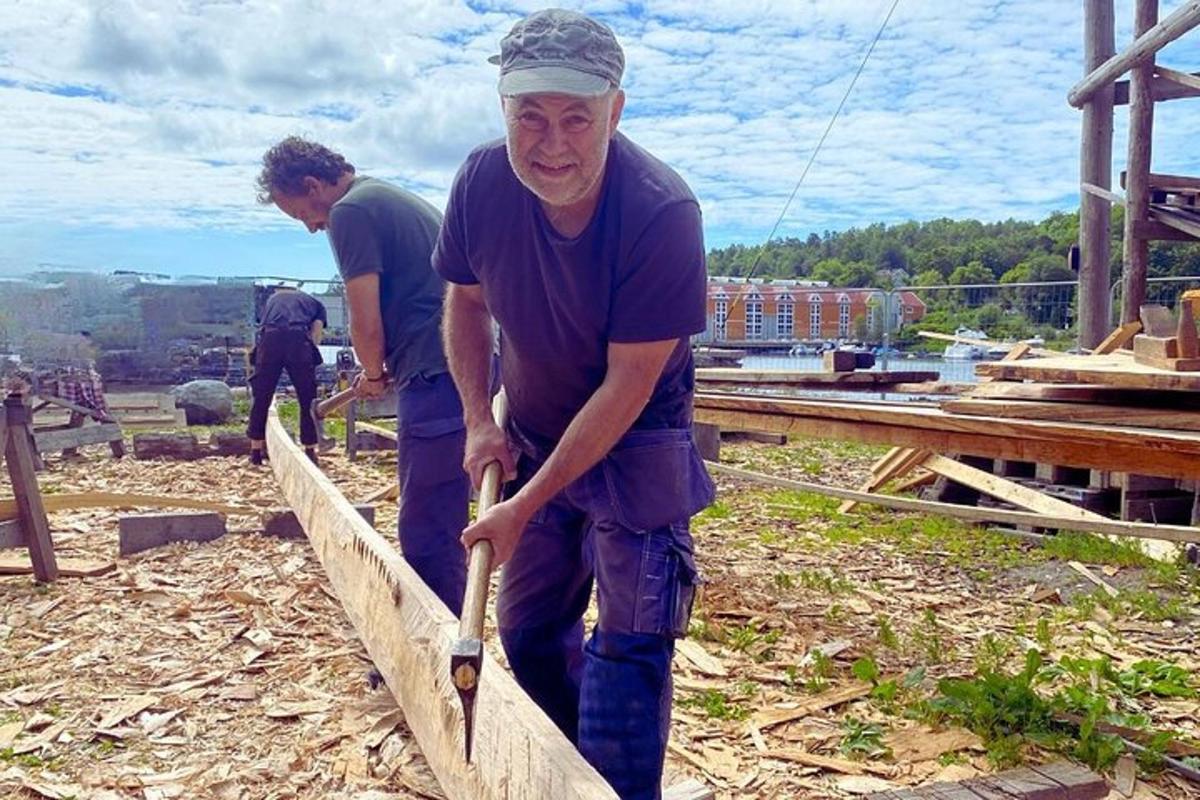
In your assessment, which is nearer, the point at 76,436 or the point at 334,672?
the point at 334,672

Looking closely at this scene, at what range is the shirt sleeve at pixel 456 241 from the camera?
241 centimetres

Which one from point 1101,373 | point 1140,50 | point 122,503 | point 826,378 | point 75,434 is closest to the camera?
point 1101,373

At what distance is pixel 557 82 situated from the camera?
1986 millimetres

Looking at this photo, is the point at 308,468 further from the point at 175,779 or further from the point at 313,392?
the point at 313,392

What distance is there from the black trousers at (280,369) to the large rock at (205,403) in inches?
226

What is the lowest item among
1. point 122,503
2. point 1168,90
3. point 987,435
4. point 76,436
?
point 122,503

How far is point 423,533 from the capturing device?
11.6 feet

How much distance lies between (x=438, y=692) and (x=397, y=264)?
1851 millimetres

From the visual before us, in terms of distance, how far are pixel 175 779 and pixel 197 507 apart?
461cm

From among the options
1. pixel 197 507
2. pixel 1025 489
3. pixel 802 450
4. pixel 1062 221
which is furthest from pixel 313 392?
pixel 1062 221

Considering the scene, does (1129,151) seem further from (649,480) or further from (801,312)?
(801,312)

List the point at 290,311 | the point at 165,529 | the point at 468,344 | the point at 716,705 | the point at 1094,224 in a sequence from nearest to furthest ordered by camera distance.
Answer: the point at 468,344 < the point at 716,705 < the point at 165,529 < the point at 1094,224 < the point at 290,311

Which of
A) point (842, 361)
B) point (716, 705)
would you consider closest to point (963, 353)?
point (842, 361)

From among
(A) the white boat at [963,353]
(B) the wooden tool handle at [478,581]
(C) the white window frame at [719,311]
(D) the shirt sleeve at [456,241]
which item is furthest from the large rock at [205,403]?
(B) the wooden tool handle at [478,581]
